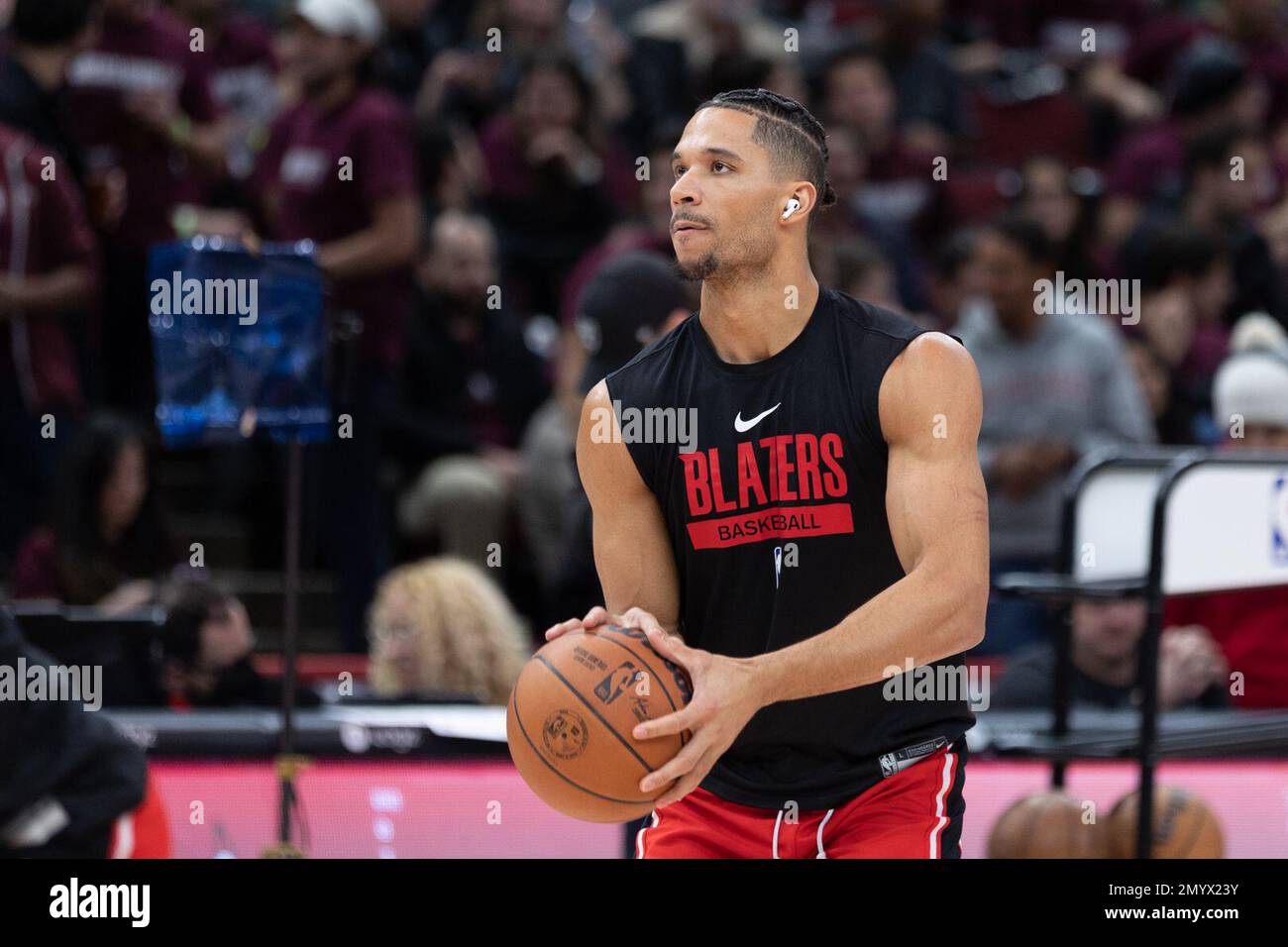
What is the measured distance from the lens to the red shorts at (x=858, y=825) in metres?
3.85

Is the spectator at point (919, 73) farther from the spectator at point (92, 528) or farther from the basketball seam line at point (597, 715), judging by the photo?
the basketball seam line at point (597, 715)

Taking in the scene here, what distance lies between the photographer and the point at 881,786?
392 cm

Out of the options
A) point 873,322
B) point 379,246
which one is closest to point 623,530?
point 873,322

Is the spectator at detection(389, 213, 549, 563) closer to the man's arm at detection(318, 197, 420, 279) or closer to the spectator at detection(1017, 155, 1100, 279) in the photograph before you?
the man's arm at detection(318, 197, 420, 279)

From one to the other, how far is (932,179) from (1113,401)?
280 cm

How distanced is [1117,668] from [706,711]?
3854 mm

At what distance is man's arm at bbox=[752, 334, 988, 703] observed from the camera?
3545mm

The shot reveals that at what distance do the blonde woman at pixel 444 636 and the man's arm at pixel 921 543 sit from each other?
11.2 feet

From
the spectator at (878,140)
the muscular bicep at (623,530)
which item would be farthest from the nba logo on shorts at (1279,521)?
the spectator at (878,140)

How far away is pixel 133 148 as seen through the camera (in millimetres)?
8156

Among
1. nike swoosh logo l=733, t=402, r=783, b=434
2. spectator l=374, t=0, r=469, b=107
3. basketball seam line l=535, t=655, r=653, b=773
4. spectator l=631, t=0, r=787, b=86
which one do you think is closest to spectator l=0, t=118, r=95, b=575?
spectator l=374, t=0, r=469, b=107
